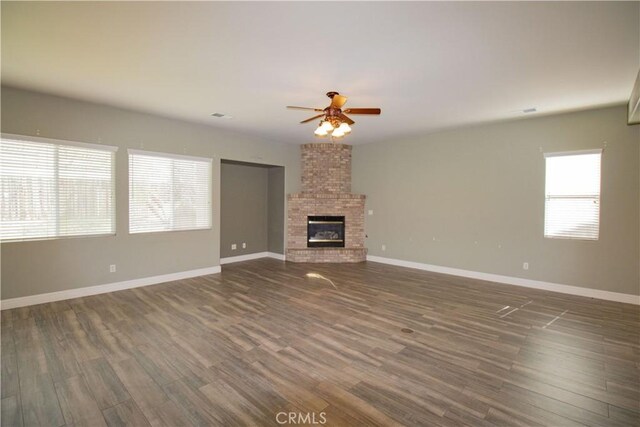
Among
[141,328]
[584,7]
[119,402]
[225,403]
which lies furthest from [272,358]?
[584,7]

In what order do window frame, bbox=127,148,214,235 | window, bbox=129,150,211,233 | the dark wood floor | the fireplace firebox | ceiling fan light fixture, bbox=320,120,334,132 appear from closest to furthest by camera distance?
the dark wood floor → ceiling fan light fixture, bbox=320,120,334,132 → window frame, bbox=127,148,214,235 → window, bbox=129,150,211,233 → the fireplace firebox

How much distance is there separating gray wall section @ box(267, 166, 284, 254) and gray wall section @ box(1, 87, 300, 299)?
1.33 metres

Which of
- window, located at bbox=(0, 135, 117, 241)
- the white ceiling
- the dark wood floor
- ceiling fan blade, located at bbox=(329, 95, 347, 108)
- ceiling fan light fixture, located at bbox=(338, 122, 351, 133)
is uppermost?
the white ceiling

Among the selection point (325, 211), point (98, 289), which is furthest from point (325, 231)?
point (98, 289)

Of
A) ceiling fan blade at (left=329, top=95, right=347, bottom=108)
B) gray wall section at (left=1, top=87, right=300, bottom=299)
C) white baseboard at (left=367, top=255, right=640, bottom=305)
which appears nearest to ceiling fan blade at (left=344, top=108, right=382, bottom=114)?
ceiling fan blade at (left=329, top=95, right=347, bottom=108)

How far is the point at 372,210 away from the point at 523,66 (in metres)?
4.57

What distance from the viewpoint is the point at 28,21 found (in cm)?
239

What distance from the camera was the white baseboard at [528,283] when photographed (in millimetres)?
4352

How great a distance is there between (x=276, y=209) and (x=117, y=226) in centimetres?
356

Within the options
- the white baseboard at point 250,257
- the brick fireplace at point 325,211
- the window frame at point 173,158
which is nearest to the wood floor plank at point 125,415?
the window frame at point 173,158

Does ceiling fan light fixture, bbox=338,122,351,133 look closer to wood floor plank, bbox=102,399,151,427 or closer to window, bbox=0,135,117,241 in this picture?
wood floor plank, bbox=102,399,151,427

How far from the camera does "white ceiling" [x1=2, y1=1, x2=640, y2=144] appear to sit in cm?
224

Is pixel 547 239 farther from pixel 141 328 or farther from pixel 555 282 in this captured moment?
pixel 141 328

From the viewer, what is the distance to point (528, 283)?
509 centimetres
